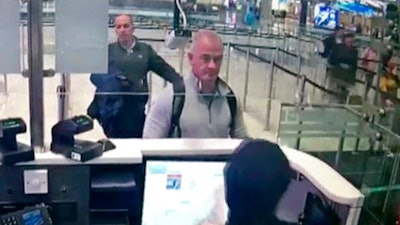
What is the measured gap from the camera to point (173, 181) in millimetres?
1697

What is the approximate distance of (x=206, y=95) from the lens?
7.85 ft

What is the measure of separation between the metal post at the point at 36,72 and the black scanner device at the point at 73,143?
52 millimetres

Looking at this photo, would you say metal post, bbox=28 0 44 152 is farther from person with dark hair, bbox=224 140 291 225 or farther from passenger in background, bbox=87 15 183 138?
passenger in background, bbox=87 15 183 138

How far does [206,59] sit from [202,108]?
0.83ft

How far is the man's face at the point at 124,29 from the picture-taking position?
3.24 meters

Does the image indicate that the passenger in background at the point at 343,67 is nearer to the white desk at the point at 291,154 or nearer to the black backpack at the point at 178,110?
the black backpack at the point at 178,110

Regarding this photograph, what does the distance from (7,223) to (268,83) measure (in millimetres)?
5179

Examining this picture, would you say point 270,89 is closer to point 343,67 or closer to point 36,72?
point 343,67

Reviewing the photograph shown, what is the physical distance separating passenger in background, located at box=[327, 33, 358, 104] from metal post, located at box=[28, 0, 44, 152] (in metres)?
4.47

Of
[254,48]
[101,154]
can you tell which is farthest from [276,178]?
[254,48]

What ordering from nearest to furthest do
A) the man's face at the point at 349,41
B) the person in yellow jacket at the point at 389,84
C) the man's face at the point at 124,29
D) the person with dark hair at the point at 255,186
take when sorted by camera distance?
the person with dark hair at the point at 255,186
the man's face at the point at 124,29
the person in yellow jacket at the point at 389,84
the man's face at the point at 349,41

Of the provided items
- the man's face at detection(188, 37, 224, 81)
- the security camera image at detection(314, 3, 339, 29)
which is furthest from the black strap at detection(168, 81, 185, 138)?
the security camera image at detection(314, 3, 339, 29)

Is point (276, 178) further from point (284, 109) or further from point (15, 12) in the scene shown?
point (284, 109)

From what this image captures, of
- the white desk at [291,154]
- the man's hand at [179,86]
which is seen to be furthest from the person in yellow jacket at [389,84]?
the white desk at [291,154]
